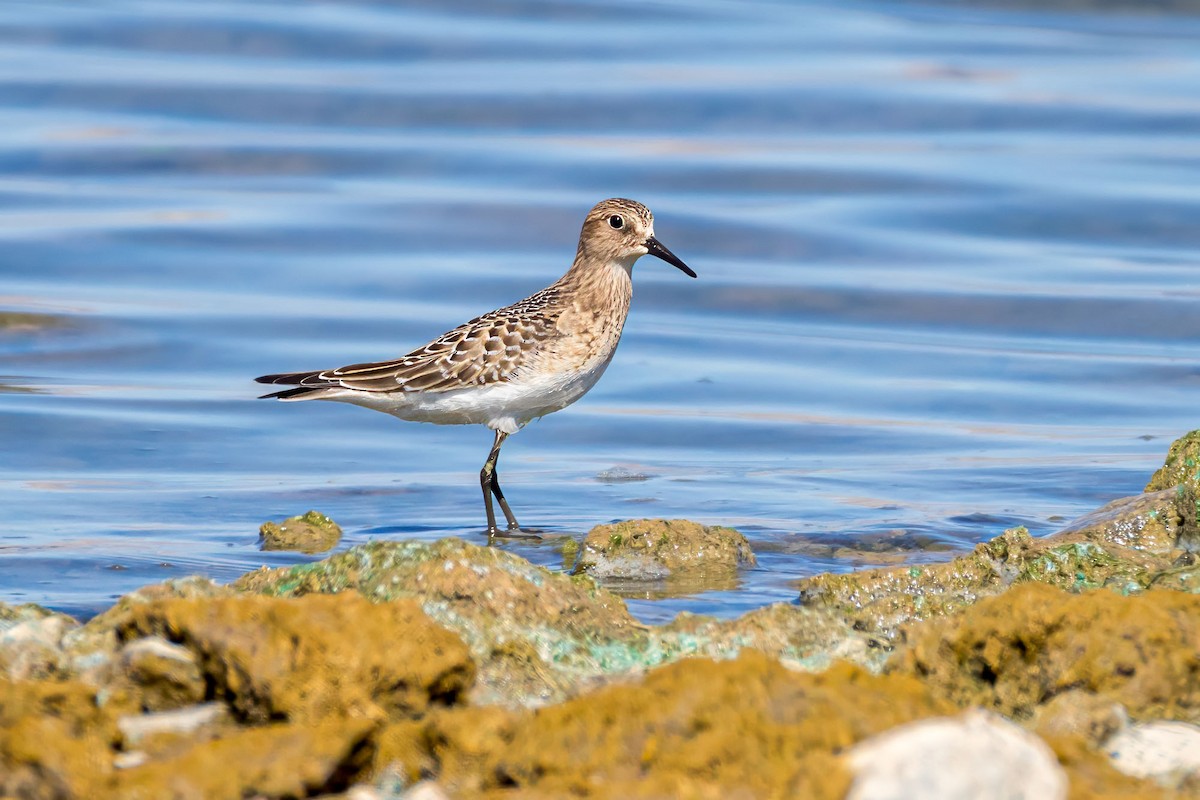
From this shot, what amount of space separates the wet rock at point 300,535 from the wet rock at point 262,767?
3.46m

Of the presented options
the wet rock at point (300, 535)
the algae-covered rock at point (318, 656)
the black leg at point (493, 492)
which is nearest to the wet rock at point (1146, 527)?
the black leg at point (493, 492)

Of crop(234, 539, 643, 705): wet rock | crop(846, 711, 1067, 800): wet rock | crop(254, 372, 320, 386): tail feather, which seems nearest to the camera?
crop(846, 711, 1067, 800): wet rock

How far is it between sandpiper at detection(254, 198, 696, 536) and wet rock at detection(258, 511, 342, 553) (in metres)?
0.89

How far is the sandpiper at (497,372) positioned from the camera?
7488mm

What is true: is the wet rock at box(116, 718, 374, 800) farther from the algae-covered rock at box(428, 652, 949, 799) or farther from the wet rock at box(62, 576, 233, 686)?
the wet rock at box(62, 576, 233, 686)

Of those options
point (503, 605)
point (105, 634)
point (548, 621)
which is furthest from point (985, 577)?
point (105, 634)

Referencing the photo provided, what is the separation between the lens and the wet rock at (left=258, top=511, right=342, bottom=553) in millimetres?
6574

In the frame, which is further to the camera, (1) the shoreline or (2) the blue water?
(2) the blue water

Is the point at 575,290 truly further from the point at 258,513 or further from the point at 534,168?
the point at 534,168

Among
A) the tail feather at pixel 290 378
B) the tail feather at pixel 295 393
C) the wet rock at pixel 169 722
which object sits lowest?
the wet rock at pixel 169 722

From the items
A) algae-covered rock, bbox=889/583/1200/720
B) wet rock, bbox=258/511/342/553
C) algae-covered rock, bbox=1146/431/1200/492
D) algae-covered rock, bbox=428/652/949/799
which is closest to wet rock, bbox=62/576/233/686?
algae-covered rock, bbox=428/652/949/799

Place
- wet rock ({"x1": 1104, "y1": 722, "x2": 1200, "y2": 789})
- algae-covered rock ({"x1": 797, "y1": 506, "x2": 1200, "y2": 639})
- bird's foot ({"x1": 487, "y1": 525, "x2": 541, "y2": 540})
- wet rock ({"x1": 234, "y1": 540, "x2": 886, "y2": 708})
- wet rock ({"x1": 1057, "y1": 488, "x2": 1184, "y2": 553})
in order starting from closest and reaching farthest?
1. wet rock ({"x1": 1104, "y1": 722, "x2": 1200, "y2": 789})
2. wet rock ({"x1": 234, "y1": 540, "x2": 886, "y2": 708})
3. algae-covered rock ({"x1": 797, "y1": 506, "x2": 1200, "y2": 639})
4. wet rock ({"x1": 1057, "y1": 488, "x2": 1184, "y2": 553})
5. bird's foot ({"x1": 487, "y1": 525, "x2": 541, "y2": 540})

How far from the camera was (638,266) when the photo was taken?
45.5 feet

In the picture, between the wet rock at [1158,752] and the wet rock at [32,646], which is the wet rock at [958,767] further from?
the wet rock at [32,646]
